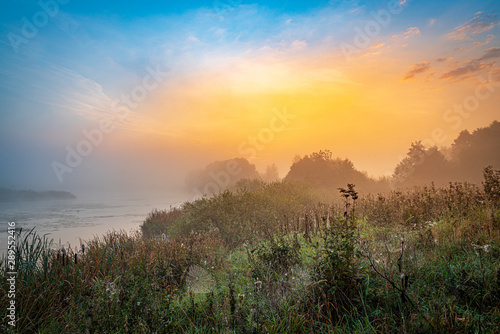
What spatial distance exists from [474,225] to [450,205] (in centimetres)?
220

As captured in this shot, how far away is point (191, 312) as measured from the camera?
15.1 ft

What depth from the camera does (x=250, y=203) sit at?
1567 centimetres

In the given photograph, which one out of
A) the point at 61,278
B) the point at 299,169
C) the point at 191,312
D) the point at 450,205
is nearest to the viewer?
the point at 191,312

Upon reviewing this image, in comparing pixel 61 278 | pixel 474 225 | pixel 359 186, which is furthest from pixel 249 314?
pixel 359 186

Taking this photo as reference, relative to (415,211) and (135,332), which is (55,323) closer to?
(135,332)

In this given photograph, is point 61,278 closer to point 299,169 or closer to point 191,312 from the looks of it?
point 191,312

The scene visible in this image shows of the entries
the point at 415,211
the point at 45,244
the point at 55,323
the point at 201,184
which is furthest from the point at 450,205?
the point at 201,184

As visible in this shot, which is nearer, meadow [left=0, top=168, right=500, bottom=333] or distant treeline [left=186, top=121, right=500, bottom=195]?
meadow [left=0, top=168, right=500, bottom=333]

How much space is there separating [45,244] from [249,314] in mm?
5043

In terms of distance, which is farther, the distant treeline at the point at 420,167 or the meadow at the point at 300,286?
the distant treeline at the point at 420,167

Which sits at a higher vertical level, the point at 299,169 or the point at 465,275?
the point at 299,169

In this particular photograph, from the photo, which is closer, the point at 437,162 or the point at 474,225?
the point at 474,225

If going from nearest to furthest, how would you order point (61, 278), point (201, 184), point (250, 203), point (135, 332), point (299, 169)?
point (135, 332) < point (61, 278) < point (250, 203) < point (299, 169) < point (201, 184)

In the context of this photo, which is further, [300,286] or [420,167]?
[420,167]
